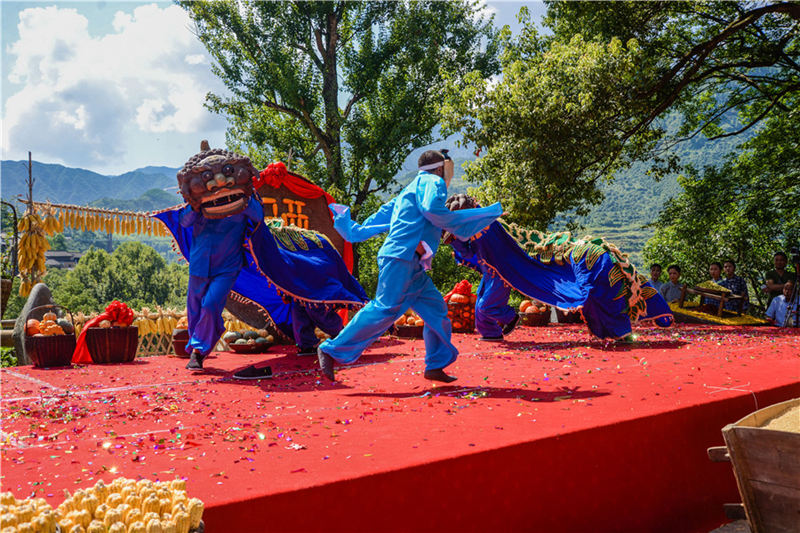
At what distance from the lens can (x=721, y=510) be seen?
3572 millimetres

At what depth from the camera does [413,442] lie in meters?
2.78

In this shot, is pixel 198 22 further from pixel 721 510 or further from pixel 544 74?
pixel 721 510

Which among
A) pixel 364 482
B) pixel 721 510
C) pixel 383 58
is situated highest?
pixel 383 58

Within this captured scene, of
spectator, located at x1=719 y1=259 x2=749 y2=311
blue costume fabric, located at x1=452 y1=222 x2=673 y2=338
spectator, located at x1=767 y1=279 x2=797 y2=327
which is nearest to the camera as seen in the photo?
blue costume fabric, located at x1=452 y1=222 x2=673 y2=338

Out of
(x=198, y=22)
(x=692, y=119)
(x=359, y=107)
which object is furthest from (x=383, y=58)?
(x=692, y=119)

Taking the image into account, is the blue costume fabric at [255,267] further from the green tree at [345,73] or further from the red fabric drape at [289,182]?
the green tree at [345,73]

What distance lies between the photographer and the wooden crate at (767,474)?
2711mm

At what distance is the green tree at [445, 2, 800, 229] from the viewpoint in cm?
1016

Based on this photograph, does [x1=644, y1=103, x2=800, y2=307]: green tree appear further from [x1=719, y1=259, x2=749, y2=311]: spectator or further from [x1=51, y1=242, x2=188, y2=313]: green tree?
[x1=51, y1=242, x2=188, y2=313]: green tree

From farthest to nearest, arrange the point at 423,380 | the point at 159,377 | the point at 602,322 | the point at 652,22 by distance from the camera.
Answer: the point at 652,22 < the point at 602,322 < the point at 159,377 < the point at 423,380

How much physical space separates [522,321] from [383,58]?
44.8 feet

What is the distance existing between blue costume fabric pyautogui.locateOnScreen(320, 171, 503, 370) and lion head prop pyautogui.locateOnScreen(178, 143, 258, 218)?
1.81 m

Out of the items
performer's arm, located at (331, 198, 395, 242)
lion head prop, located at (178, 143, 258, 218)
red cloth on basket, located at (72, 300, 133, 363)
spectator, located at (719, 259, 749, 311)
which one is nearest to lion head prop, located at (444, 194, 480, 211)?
performer's arm, located at (331, 198, 395, 242)

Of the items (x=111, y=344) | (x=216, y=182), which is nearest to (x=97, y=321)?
(x=111, y=344)
